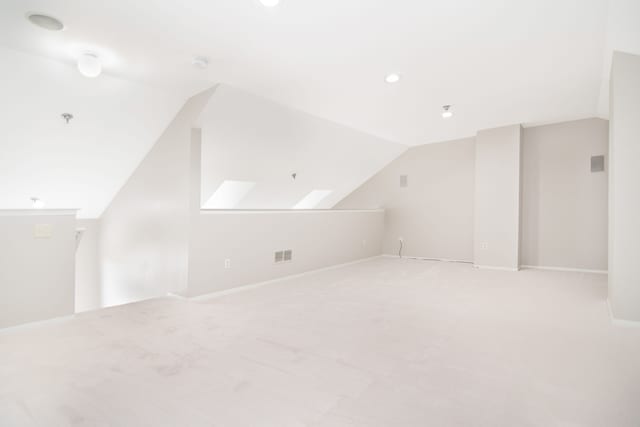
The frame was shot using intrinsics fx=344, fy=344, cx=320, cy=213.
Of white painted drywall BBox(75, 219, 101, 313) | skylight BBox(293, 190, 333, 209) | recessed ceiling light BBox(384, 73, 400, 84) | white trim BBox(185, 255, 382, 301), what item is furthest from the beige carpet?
skylight BBox(293, 190, 333, 209)

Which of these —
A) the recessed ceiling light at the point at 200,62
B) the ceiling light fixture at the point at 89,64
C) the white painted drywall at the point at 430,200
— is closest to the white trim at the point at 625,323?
the white painted drywall at the point at 430,200

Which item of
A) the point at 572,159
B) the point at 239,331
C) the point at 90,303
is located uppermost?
the point at 572,159

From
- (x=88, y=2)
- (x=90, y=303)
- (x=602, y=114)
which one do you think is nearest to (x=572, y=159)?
(x=602, y=114)

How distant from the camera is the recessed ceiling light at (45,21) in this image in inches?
92.7

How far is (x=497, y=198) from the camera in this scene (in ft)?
19.1

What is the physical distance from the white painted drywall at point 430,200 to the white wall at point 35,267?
18.8 ft

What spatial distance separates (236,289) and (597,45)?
4.37 m

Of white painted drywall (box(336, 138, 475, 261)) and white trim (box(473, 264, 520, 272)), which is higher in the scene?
white painted drywall (box(336, 138, 475, 261))

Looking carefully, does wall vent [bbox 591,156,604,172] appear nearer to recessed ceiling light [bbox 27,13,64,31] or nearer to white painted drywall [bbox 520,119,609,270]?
white painted drywall [bbox 520,119,609,270]

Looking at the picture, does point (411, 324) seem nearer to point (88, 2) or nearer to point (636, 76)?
point (636, 76)

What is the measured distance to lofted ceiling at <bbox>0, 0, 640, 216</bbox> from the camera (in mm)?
2371

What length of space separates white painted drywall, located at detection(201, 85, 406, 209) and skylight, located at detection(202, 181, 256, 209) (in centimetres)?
10

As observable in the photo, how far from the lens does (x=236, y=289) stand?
429 centimetres

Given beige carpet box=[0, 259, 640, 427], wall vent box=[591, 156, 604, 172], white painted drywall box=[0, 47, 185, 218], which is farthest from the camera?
wall vent box=[591, 156, 604, 172]
